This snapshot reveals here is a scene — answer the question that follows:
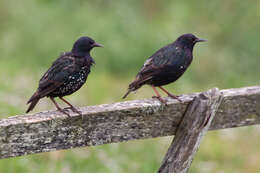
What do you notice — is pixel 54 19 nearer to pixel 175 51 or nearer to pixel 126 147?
pixel 126 147

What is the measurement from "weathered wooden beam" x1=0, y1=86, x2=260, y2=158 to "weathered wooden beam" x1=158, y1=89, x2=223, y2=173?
0.31 feet

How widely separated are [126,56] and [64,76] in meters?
5.07

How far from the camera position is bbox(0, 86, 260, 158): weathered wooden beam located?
3.26 meters

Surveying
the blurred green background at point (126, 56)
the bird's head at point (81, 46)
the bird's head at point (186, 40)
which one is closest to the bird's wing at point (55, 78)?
the bird's head at point (81, 46)

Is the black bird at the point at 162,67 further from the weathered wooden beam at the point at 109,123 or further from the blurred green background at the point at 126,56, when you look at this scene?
the blurred green background at the point at 126,56

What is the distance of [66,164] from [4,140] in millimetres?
2950

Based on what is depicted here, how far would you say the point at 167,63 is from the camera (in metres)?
4.96

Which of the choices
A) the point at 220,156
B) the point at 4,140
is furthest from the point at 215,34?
the point at 4,140

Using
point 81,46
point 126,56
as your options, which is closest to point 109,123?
point 81,46

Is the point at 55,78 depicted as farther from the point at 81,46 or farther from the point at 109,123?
the point at 109,123

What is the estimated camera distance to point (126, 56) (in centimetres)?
957

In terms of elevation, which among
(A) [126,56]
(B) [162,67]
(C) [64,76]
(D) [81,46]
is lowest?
(A) [126,56]

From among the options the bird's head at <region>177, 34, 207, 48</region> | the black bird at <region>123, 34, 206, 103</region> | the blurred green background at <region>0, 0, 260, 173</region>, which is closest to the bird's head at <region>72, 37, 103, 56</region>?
the black bird at <region>123, 34, 206, 103</region>

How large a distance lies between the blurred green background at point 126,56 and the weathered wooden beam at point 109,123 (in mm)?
2415
